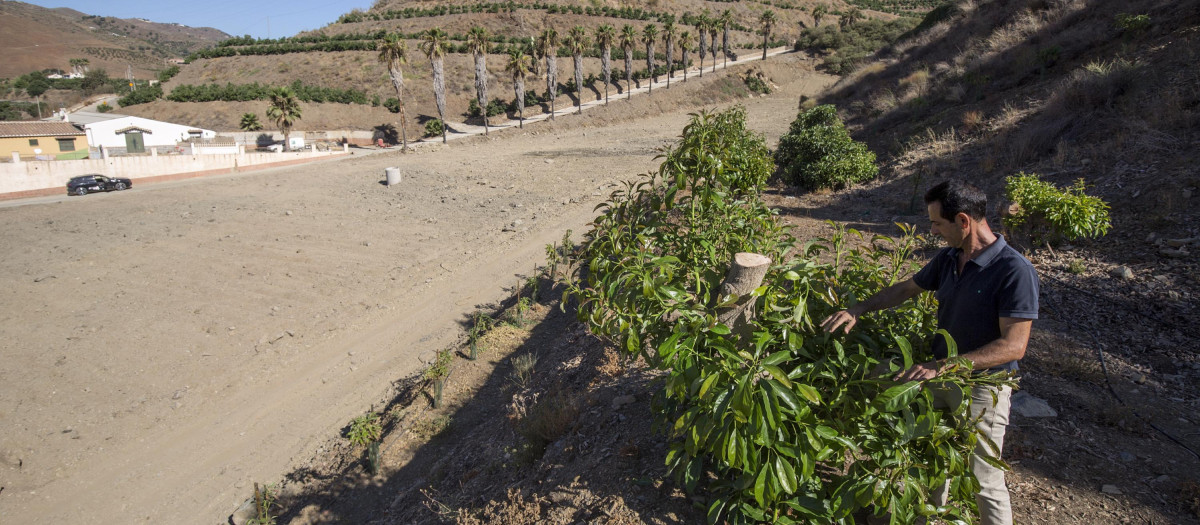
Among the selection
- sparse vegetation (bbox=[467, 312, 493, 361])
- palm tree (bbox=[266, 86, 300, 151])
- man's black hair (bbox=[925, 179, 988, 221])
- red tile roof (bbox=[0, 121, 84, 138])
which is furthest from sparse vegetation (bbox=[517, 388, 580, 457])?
red tile roof (bbox=[0, 121, 84, 138])

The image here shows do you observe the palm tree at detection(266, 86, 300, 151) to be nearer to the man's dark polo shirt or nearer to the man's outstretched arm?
the man's outstretched arm

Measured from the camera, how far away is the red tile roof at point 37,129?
105 ft

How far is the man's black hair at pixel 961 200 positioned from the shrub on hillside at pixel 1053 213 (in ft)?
19.6

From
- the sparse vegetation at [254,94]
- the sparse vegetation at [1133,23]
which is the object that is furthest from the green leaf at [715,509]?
the sparse vegetation at [254,94]

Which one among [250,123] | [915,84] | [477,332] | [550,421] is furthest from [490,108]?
[550,421]

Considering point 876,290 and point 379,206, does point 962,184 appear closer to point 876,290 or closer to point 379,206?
point 876,290

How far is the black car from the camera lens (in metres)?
25.5

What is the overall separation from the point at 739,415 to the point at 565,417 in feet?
9.73

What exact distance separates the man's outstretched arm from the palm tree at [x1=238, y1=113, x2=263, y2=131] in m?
50.2

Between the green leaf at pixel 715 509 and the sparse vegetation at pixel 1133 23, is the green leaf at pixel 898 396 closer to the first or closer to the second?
the green leaf at pixel 715 509

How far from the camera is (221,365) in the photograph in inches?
398

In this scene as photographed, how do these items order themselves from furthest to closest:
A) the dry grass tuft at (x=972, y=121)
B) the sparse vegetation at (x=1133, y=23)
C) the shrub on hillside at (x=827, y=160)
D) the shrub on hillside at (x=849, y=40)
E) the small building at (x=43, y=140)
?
the shrub on hillside at (x=849, y=40), the small building at (x=43, y=140), the sparse vegetation at (x=1133, y=23), the dry grass tuft at (x=972, y=121), the shrub on hillside at (x=827, y=160)

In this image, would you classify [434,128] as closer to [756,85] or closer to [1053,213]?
[756,85]

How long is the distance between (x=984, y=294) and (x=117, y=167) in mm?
35863
